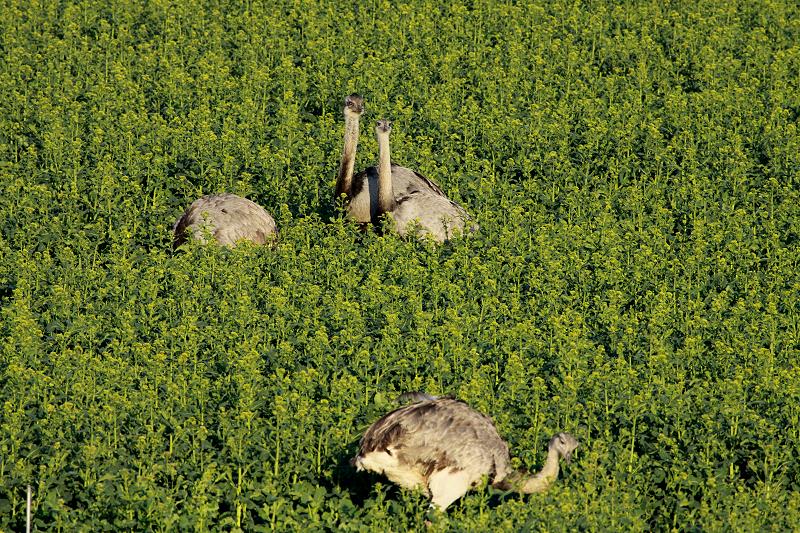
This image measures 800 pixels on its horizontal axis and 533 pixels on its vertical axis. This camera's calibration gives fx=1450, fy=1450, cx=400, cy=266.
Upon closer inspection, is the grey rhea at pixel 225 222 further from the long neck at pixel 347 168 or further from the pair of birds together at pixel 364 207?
the long neck at pixel 347 168

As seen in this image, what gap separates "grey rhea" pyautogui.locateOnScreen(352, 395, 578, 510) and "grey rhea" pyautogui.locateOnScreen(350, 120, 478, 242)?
5.32 meters

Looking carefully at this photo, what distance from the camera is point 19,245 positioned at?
55.1ft

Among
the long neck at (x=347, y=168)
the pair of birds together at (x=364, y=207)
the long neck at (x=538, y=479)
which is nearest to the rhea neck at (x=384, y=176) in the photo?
the pair of birds together at (x=364, y=207)

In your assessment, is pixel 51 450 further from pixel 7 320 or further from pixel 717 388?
pixel 717 388

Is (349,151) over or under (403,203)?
over

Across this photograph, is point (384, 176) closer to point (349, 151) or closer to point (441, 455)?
point (349, 151)

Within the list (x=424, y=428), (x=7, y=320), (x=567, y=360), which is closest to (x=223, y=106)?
(x=7, y=320)

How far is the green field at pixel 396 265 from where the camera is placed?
12.2m

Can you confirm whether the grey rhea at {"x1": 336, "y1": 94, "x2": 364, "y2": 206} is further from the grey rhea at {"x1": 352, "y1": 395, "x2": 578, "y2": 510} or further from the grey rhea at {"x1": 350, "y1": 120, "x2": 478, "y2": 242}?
the grey rhea at {"x1": 352, "y1": 395, "x2": 578, "y2": 510}

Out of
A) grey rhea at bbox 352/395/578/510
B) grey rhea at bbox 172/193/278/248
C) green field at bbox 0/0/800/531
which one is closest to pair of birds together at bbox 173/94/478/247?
grey rhea at bbox 172/193/278/248

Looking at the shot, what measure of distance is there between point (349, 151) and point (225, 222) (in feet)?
6.62

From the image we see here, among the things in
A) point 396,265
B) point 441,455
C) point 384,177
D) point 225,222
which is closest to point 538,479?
point 441,455

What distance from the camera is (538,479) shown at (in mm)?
Answer: 11945

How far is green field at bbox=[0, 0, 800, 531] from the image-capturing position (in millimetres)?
12195
